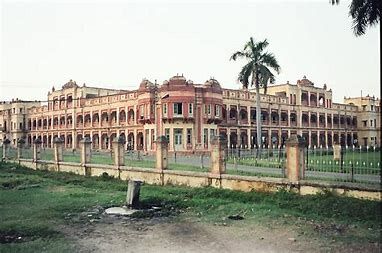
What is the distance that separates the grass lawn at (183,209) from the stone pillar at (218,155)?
0.96 m

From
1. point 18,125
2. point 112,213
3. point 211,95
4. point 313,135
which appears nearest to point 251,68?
point 211,95

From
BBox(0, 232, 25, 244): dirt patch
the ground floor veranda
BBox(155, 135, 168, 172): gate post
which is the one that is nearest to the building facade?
the ground floor veranda

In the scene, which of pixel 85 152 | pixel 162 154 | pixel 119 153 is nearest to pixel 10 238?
pixel 162 154

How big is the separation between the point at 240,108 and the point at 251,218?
3684cm

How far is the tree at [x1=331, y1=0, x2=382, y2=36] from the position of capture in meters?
15.3

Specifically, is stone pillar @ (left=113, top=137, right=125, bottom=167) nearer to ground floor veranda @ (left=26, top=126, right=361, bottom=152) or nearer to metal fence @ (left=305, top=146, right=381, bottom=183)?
ground floor veranda @ (left=26, top=126, right=361, bottom=152)

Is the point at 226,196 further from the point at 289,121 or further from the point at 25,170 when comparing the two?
the point at 289,121

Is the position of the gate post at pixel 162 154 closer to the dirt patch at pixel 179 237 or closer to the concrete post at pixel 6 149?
the dirt patch at pixel 179 237

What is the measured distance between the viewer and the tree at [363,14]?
1531cm

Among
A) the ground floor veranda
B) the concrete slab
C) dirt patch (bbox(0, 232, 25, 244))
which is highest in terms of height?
the ground floor veranda

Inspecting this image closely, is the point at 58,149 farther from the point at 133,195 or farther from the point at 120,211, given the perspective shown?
the point at 120,211

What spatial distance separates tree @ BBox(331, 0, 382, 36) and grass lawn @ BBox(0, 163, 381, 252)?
7.61 metres

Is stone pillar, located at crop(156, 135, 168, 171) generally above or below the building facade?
below

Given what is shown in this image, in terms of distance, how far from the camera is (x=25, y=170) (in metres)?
28.0
